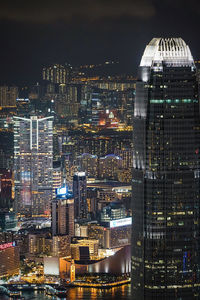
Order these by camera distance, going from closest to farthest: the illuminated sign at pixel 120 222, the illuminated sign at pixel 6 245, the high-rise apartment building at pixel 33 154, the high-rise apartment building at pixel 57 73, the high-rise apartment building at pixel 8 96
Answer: the illuminated sign at pixel 6 245 → the illuminated sign at pixel 120 222 → the high-rise apartment building at pixel 57 73 → the high-rise apartment building at pixel 8 96 → the high-rise apartment building at pixel 33 154

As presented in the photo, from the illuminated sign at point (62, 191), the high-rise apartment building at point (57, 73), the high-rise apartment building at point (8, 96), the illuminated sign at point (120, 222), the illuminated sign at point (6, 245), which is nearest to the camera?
the illuminated sign at point (6, 245)

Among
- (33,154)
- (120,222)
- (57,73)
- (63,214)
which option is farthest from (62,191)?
(33,154)

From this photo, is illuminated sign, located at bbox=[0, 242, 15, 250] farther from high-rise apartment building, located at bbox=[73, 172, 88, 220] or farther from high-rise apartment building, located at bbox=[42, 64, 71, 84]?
high-rise apartment building, located at bbox=[42, 64, 71, 84]

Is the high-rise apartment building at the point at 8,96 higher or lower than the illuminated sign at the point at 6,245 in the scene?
higher

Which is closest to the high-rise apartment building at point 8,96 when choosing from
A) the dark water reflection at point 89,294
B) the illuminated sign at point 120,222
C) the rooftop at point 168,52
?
the illuminated sign at point 120,222

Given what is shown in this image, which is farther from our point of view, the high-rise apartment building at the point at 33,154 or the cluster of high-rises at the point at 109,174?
the high-rise apartment building at the point at 33,154

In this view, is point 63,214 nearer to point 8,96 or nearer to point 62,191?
point 62,191

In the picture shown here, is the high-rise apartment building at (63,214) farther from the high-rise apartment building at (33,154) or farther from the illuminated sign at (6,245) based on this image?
the high-rise apartment building at (33,154)
